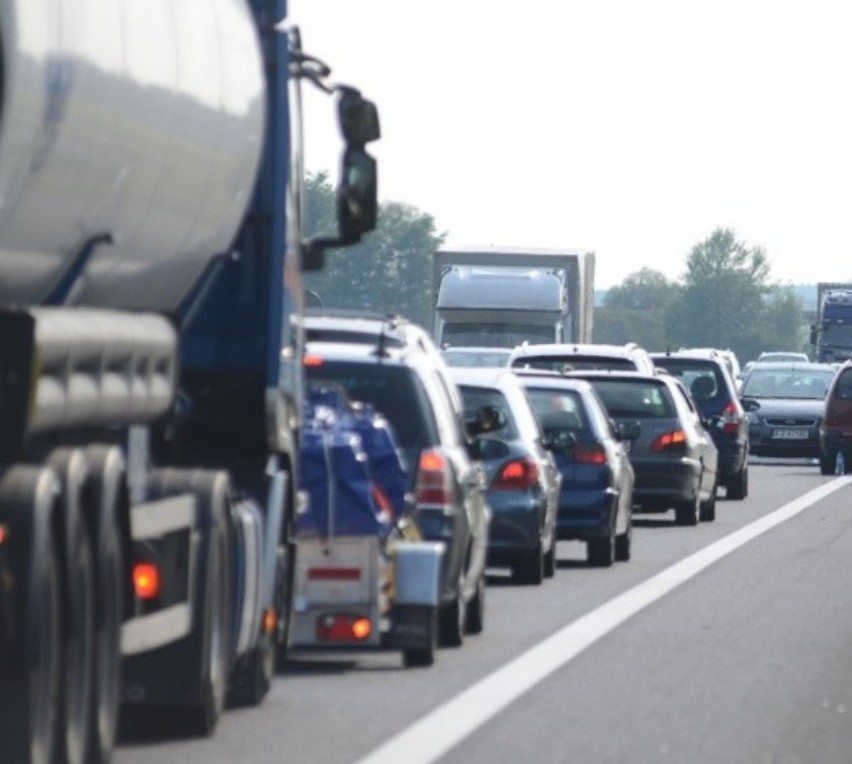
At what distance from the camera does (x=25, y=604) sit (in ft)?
30.7

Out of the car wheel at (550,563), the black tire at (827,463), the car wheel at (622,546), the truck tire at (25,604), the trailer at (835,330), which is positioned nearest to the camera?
the truck tire at (25,604)

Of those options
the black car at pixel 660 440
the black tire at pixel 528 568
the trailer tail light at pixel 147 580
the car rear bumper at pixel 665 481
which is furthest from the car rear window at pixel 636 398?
the trailer tail light at pixel 147 580

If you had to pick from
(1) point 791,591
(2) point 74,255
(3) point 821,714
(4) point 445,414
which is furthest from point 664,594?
(2) point 74,255

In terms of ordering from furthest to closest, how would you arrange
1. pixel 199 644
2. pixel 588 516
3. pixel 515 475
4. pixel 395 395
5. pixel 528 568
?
pixel 588 516 → pixel 528 568 → pixel 515 475 → pixel 395 395 → pixel 199 644

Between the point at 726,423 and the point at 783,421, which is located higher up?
the point at 726,423

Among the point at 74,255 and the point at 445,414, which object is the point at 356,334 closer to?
the point at 445,414

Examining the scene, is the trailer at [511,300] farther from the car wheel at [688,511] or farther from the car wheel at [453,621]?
the car wheel at [453,621]

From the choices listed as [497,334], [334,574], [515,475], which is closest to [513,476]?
[515,475]

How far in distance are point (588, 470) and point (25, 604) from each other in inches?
586

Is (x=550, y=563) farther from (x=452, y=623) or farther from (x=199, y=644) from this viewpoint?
(x=199, y=644)

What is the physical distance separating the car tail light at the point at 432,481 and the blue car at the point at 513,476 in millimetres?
4261

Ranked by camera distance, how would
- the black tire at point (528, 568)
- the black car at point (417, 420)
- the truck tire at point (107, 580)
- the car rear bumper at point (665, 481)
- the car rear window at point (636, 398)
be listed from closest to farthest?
the truck tire at point (107, 580)
the black car at point (417, 420)
the black tire at point (528, 568)
the car rear bumper at point (665, 481)
the car rear window at point (636, 398)

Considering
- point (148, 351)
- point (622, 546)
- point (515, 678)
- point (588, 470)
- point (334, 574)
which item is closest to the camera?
point (148, 351)

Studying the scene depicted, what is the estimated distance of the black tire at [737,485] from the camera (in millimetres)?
36747
